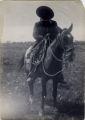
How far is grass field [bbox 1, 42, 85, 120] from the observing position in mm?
1609

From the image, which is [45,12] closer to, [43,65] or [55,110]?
[43,65]

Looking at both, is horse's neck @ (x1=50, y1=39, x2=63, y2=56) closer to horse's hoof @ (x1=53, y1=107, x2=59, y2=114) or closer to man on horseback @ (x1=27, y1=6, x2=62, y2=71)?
man on horseback @ (x1=27, y1=6, x2=62, y2=71)

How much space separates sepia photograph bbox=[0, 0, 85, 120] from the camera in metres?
1.61

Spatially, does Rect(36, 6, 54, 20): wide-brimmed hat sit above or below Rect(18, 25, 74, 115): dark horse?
above

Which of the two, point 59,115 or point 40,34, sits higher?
point 40,34

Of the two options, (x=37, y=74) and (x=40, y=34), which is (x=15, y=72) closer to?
(x=37, y=74)

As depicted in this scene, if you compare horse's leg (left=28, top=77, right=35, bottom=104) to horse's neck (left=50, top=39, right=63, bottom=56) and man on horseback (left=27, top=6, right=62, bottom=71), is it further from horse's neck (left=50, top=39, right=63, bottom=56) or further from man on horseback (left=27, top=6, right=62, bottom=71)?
horse's neck (left=50, top=39, right=63, bottom=56)

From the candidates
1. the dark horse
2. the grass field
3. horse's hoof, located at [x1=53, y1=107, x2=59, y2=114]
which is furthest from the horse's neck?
horse's hoof, located at [x1=53, y1=107, x2=59, y2=114]

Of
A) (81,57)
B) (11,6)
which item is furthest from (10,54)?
(81,57)

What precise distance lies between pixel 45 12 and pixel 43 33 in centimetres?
14

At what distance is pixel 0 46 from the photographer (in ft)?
5.38

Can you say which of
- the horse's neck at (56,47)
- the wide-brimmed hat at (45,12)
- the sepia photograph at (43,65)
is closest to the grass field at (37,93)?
the sepia photograph at (43,65)

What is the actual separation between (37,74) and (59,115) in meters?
0.30

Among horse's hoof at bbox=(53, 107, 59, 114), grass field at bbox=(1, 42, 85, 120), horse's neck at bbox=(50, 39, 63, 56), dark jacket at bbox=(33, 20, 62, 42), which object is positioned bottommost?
horse's hoof at bbox=(53, 107, 59, 114)
